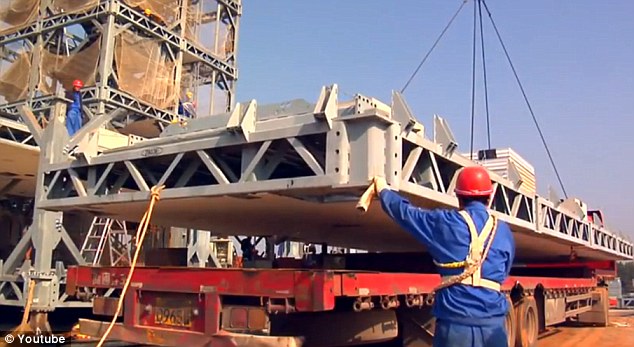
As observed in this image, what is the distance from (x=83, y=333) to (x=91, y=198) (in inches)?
84.3

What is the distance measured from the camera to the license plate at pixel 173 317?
223 inches

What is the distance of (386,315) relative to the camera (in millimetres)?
6199

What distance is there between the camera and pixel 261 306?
5227 millimetres

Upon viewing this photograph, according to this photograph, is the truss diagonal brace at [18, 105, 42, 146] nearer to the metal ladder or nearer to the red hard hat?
the metal ladder

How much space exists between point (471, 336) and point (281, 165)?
158 inches

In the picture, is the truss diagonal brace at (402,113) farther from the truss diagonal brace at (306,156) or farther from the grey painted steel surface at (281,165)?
the truss diagonal brace at (306,156)

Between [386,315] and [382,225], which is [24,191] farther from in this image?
[386,315]

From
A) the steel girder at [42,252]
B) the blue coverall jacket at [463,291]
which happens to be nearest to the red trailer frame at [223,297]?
the blue coverall jacket at [463,291]

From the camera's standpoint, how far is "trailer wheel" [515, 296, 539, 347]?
909 centimetres

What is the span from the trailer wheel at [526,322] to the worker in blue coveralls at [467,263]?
565 centimetres

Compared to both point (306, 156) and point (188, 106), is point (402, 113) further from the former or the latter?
point (188, 106)

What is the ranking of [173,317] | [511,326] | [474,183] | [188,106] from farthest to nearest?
[188,106] → [511,326] → [173,317] → [474,183]

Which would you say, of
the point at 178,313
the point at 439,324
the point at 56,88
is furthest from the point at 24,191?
the point at 439,324

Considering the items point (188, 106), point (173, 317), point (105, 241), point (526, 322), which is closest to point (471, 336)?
point (173, 317)
